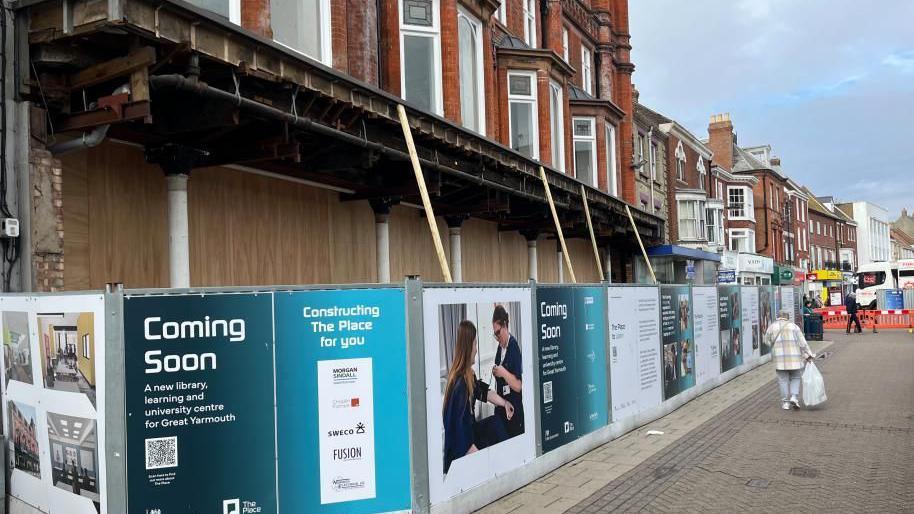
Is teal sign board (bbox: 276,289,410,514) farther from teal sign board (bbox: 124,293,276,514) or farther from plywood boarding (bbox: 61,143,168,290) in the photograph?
plywood boarding (bbox: 61,143,168,290)

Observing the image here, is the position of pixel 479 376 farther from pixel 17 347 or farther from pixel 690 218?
pixel 690 218

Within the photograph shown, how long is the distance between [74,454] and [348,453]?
1889 mm

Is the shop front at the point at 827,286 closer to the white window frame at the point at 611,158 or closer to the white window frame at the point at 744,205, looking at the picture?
the white window frame at the point at 744,205

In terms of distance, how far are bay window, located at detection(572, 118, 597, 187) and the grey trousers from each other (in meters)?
11.8

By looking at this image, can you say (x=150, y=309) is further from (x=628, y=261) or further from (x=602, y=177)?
(x=628, y=261)

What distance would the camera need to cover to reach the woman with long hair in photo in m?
6.49

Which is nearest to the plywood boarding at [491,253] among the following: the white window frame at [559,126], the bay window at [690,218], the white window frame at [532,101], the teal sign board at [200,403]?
the white window frame at [532,101]

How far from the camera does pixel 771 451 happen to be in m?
9.17

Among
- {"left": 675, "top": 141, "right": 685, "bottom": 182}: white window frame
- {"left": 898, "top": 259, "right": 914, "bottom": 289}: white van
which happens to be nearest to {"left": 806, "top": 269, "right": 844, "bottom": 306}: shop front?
{"left": 898, "top": 259, "right": 914, "bottom": 289}: white van

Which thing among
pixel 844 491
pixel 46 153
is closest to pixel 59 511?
pixel 46 153

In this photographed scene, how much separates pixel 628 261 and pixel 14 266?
24301mm

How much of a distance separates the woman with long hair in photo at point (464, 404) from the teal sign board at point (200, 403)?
169cm

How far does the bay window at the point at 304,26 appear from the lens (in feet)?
34.3

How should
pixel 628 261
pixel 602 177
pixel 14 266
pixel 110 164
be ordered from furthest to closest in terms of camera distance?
pixel 628 261 → pixel 602 177 → pixel 110 164 → pixel 14 266
